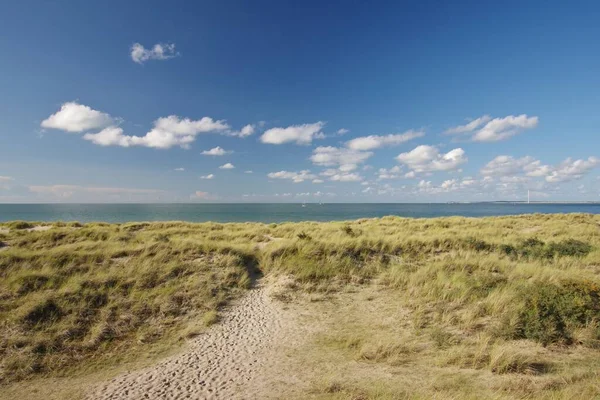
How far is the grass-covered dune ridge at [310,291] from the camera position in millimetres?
6793

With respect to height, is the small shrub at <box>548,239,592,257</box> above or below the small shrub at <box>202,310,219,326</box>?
above

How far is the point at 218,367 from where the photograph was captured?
20.8 feet

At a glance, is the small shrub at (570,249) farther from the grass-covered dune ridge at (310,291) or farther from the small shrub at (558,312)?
the small shrub at (558,312)

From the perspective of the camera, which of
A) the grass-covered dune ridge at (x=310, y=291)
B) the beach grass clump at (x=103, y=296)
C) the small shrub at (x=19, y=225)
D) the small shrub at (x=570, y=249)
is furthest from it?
the small shrub at (x=19, y=225)

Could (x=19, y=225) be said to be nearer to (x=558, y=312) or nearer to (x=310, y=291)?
(x=310, y=291)

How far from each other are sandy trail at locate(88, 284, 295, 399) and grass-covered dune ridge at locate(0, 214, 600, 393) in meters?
0.90

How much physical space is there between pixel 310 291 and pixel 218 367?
4.93 metres

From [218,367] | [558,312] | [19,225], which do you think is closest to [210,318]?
[218,367]

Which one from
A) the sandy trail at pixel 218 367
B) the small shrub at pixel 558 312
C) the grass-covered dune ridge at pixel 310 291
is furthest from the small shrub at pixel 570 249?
the sandy trail at pixel 218 367

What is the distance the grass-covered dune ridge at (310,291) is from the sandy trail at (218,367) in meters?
0.90

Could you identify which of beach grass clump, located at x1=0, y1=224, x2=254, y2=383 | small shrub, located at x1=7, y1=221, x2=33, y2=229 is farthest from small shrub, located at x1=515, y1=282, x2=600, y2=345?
small shrub, located at x1=7, y1=221, x2=33, y2=229

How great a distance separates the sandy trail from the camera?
5504 mm

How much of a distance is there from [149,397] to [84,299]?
17.4ft

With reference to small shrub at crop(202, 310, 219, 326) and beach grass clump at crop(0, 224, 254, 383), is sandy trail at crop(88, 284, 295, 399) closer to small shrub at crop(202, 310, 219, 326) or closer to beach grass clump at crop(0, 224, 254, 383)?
small shrub at crop(202, 310, 219, 326)
